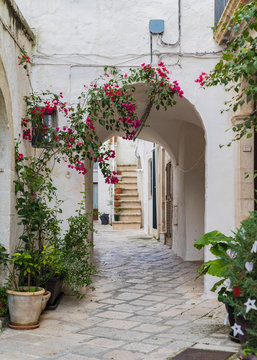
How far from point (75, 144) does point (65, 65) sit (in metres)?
1.11

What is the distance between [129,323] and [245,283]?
179 cm

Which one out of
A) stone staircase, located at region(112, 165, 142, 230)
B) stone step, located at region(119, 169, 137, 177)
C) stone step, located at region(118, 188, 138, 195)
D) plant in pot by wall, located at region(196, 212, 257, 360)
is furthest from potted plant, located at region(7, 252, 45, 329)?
stone step, located at region(119, 169, 137, 177)

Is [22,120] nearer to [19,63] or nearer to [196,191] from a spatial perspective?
[19,63]

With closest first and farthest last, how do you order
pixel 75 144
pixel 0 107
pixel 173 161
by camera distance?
pixel 0 107
pixel 75 144
pixel 173 161

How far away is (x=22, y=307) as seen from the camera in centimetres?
482

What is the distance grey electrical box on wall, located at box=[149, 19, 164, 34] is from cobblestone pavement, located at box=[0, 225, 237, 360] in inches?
139

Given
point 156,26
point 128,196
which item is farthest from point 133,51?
point 128,196

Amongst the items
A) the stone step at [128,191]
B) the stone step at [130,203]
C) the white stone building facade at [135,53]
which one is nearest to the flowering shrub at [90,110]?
the white stone building facade at [135,53]

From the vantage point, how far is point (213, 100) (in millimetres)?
6566

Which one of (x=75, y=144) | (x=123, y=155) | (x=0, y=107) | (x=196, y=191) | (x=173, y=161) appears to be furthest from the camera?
(x=123, y=155)

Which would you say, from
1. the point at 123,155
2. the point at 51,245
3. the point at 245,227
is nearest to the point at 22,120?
the point at 51,245

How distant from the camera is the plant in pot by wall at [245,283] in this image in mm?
3719

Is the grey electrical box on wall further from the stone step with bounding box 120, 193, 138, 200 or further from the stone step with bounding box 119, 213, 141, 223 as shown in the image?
the stone step with bounding box 120, 193, 138, 200

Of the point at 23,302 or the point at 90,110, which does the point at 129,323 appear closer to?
the point at 23,302
